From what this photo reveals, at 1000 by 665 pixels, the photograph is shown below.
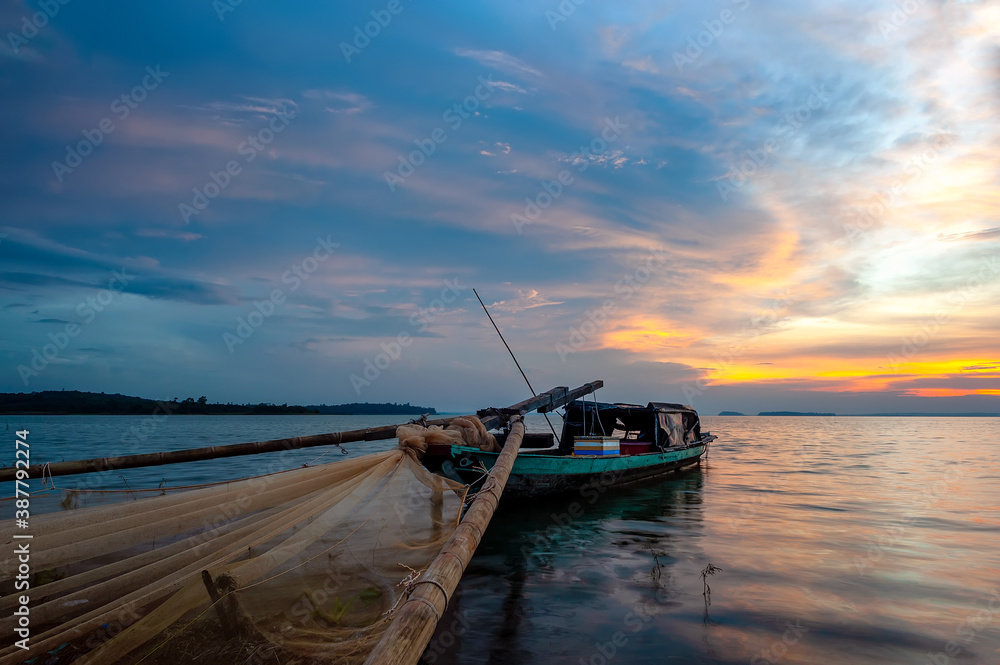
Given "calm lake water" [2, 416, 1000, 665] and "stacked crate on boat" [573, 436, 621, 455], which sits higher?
"stacked crate on boat" [573, 436, 621, 455]

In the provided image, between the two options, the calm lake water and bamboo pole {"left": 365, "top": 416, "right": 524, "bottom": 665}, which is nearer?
bamboo pole {"left": 365, "top": 416, "right": 524, "bottom": 665}

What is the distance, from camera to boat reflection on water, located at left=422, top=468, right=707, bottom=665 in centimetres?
623

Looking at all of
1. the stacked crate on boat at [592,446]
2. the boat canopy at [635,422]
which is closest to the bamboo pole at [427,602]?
the stacked crate on boat at [592,446]

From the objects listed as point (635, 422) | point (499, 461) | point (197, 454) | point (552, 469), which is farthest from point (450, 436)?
point (635, 422)

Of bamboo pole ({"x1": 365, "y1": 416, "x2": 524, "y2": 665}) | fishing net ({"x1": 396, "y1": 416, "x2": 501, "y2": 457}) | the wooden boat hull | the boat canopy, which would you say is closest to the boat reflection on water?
the wooden boat hull

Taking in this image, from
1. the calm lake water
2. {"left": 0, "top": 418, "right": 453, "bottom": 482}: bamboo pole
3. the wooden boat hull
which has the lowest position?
the calm lake water

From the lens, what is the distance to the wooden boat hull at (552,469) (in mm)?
11344

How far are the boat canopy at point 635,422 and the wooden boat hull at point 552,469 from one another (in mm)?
1068

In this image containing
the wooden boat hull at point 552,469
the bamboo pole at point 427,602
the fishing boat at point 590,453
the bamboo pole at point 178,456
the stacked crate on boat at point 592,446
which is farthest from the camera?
the stacked crate on boat at point 592,446

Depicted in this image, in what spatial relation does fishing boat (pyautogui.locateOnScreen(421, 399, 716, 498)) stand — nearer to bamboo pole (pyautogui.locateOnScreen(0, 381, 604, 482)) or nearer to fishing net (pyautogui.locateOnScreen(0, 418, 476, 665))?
bamboo pole (pyautogui.locateOnScreen(0, 381, 604, 482))

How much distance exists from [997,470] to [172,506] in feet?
118

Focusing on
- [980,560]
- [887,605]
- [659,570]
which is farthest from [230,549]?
[980,560]

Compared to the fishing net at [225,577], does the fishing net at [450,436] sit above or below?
above

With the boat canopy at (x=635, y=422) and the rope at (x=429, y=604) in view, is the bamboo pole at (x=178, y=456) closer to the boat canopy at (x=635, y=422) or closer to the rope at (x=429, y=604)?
the rope at (x=429, y=604)
